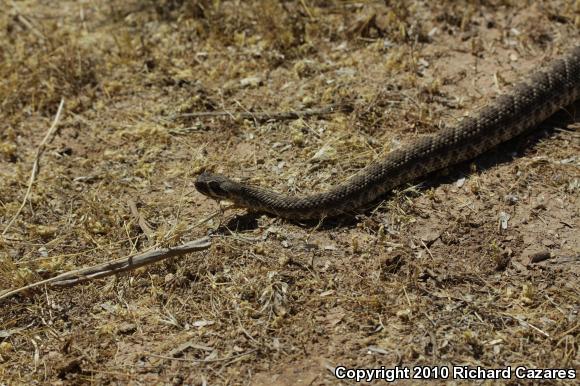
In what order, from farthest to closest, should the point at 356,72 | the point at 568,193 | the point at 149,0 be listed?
the point at 149,0, the point at 356,72, the point at 568,193

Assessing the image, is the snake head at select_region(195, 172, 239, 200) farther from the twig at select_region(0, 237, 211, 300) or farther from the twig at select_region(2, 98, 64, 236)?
the twig at select_region(2, 98, 64, 236)

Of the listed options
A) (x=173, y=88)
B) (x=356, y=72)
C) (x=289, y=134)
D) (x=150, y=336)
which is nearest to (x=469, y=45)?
(x=356, y=72)

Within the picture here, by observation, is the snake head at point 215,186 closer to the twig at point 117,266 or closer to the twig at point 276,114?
the twig at point 117,266

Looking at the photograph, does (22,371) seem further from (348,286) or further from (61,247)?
(348,286)

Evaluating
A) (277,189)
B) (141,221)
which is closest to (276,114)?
(277,189)

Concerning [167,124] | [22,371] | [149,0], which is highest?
[149,0]

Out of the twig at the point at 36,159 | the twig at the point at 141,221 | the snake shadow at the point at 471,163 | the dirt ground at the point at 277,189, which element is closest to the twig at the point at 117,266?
the dirt ground at the point at 277,189

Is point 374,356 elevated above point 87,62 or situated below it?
below

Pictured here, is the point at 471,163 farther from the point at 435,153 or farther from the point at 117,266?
the point at 117,266
